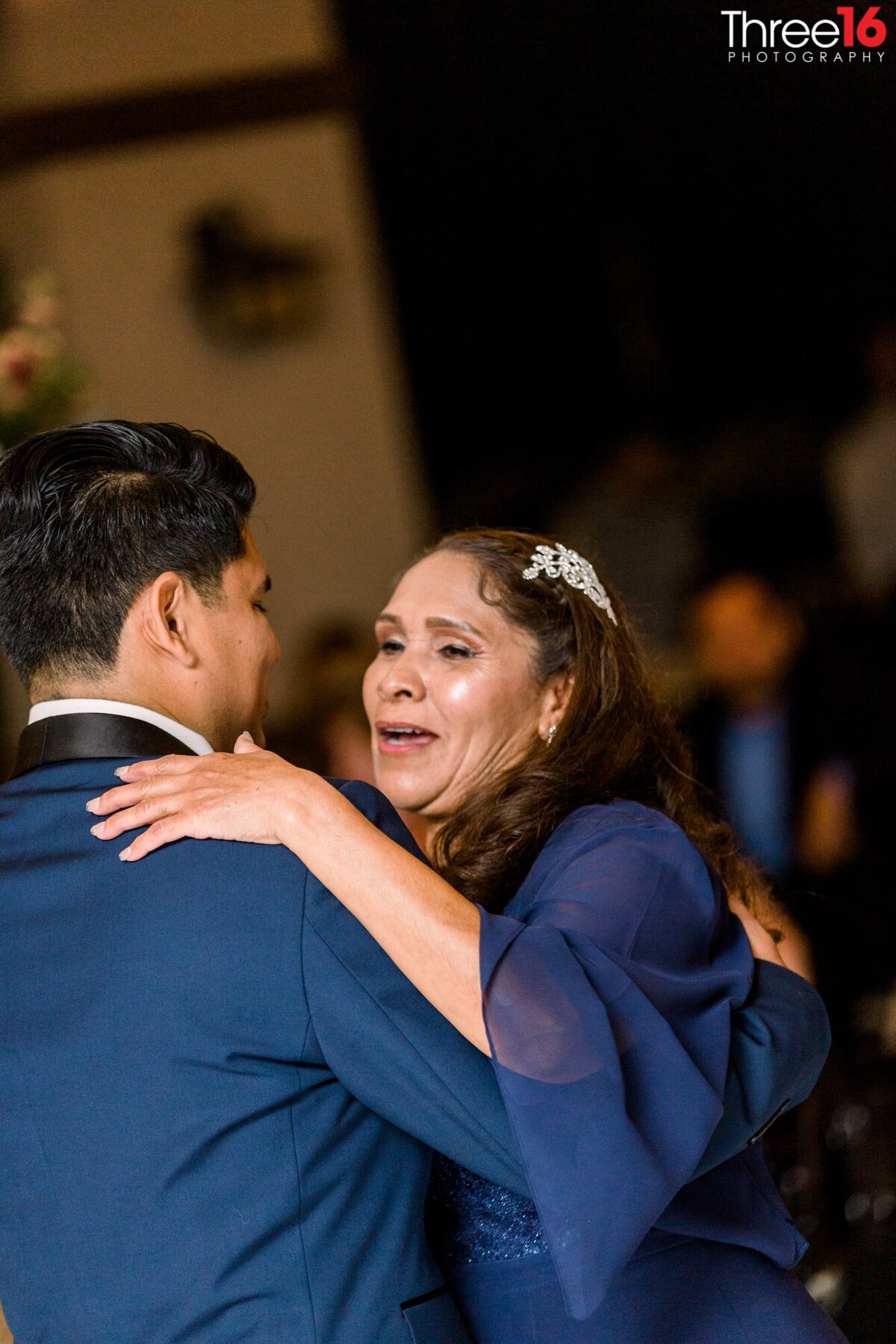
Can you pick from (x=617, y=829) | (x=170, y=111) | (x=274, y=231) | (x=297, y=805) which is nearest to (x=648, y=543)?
(x=274, y=231)

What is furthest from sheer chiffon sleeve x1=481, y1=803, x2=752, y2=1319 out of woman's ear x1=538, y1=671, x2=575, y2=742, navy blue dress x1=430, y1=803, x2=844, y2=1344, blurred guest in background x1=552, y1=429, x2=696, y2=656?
blurred guest in background x1=552, y1=429, x2=696, y2=656

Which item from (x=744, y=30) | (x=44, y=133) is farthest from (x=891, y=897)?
(x=44, y=133)

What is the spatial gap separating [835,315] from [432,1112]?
7.48 m

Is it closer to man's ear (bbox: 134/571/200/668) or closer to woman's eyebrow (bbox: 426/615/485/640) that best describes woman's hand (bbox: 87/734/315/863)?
man's ear (bbox: 134/571/200/668)

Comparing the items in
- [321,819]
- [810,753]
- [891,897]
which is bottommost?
[891,897]

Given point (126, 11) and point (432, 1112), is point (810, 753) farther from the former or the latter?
point (126, 11)

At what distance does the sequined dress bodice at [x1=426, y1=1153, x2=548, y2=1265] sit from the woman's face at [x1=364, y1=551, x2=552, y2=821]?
0.55 meters

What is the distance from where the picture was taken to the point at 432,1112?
1335mm

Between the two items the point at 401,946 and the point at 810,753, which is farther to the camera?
the point at 810,753

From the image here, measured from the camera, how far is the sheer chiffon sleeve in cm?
127

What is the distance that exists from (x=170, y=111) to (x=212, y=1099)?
4.18 metres

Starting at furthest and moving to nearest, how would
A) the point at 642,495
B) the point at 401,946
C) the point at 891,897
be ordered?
the point at 642,495 < the point at 891,897 < the point at 401,946

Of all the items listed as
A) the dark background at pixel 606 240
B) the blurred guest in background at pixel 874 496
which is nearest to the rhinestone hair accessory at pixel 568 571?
the blurred guest in background at pixel 874 496

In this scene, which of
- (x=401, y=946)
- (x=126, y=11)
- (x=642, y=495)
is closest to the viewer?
(x=401, y=946)
